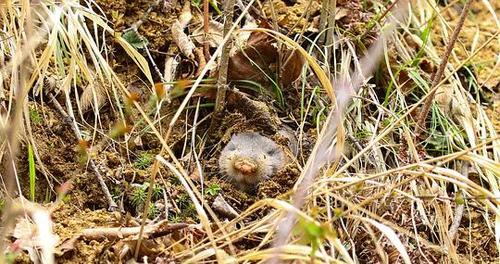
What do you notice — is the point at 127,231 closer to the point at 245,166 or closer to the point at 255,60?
the point at 245,166

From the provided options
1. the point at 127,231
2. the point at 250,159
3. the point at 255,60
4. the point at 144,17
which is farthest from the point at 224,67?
the point at 127,231

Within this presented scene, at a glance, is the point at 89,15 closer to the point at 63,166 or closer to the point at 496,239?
the point at 63,166

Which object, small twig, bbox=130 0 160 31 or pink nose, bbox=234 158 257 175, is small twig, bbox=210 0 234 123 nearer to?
pink nose, bbox=234 158 257 175

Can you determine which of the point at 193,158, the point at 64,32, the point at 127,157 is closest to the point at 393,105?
the point at 193,158

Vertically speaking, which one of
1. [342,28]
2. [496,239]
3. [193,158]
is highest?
[342,28]

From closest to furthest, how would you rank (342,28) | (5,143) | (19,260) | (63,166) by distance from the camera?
1. (19,260)
2. (5,143)
3. (63,166)
4. (342,28)

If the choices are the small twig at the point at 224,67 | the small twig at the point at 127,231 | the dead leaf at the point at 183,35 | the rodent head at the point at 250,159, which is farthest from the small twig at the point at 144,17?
the small twig at the point at 127,231

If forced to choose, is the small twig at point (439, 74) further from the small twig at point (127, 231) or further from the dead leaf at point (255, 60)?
the small twig at point (127, 231)

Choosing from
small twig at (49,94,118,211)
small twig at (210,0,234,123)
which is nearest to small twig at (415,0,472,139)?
small twig at (210,0,234,123)
